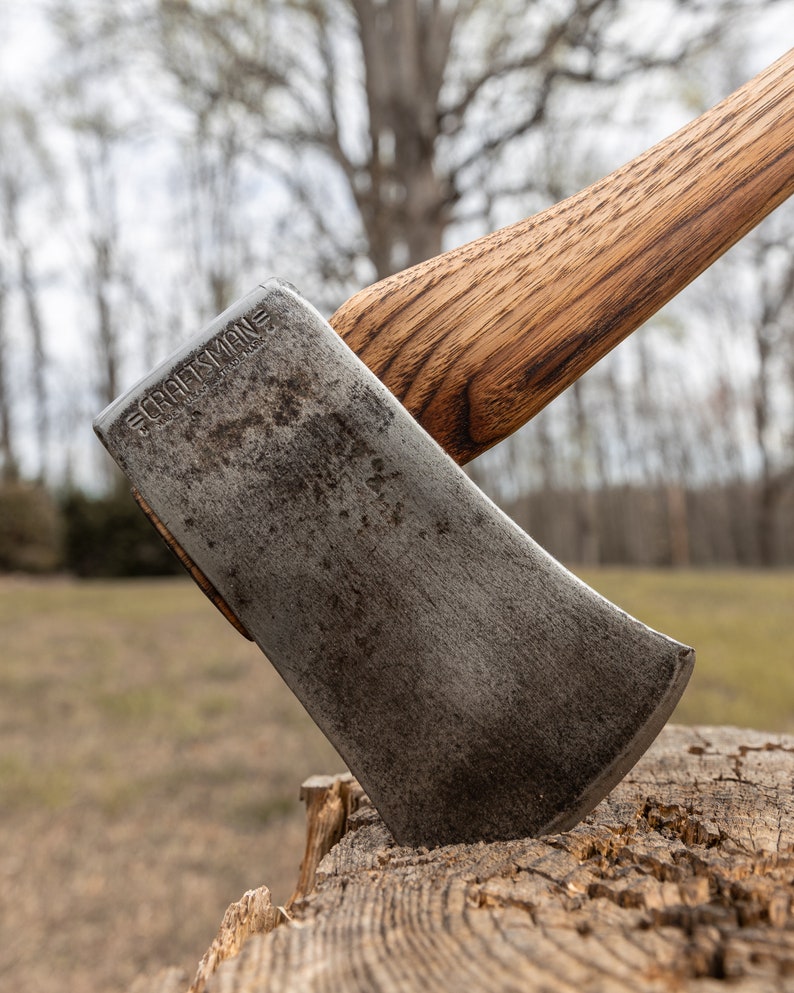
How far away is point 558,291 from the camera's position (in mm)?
1189

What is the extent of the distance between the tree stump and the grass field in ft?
7.81

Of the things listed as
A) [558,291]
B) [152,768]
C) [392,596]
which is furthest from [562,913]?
[152,768]

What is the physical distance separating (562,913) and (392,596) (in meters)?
0.43

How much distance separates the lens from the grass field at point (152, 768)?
3.06m

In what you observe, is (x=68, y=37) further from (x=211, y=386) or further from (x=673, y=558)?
(x=673, y=558)

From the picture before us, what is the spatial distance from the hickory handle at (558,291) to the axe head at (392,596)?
16 centimetres

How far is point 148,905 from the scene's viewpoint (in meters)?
3.21

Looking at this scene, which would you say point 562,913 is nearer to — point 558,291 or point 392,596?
point 392,596

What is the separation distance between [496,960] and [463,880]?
20 cm

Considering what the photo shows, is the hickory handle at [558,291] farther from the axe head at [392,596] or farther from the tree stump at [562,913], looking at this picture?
the tree stump at [562,913]

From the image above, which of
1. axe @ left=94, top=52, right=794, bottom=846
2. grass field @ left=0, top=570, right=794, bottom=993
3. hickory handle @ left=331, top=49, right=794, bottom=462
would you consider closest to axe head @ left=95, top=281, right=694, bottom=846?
axe @ left=94, top=52, right=794, bottom=846

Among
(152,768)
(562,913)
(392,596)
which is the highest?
(392,596)

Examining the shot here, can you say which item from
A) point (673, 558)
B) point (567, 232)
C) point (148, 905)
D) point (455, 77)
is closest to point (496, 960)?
point (567, 232)

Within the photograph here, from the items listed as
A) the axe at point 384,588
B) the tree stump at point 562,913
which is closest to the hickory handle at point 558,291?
the axe at point 384,588
